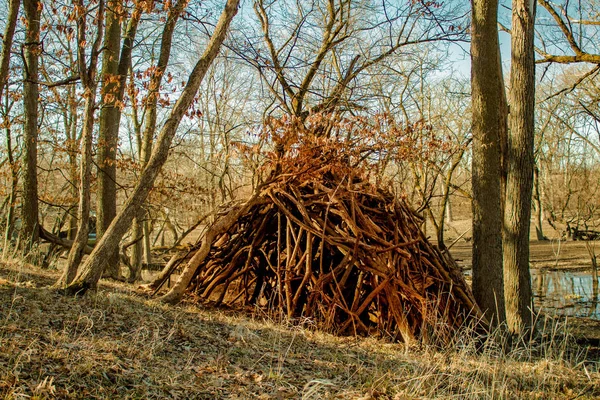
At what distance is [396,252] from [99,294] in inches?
127

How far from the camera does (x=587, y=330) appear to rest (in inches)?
298

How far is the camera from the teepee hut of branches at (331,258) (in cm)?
558

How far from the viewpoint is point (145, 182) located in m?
4.82

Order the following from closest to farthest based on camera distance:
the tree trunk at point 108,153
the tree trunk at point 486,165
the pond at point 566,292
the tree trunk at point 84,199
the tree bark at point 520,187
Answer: the tree trunk at point 84,199 → the tree trunk at point 486,165 → the tree bark at point 520,187 → the tree trunk at point 108,153 → the pond at point 566,292

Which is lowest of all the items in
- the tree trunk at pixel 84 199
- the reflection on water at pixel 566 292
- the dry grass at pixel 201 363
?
the reflection on water at pixel 566 292

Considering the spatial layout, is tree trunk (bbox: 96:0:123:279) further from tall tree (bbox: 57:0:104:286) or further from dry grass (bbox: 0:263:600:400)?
dry grass (bbox: 0:263:600:400)

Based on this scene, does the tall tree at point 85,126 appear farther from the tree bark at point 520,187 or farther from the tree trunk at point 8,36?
the tree bark at point 520,187

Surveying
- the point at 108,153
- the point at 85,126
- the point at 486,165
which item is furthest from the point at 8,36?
the point at 486,165

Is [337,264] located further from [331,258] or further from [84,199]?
[84,199]

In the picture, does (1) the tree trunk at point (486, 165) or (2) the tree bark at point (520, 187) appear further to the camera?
(2) the tree bark at point (520, 187)

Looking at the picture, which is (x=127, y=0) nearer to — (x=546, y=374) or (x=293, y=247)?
(x=293, y=247)

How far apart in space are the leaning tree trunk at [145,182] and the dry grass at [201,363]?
8.9 inches

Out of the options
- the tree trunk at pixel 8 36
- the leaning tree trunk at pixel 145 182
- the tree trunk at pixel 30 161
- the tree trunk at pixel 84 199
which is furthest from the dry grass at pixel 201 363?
the tree trunk at pixel 30 161

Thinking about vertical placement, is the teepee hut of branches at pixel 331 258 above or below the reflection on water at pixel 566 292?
above
